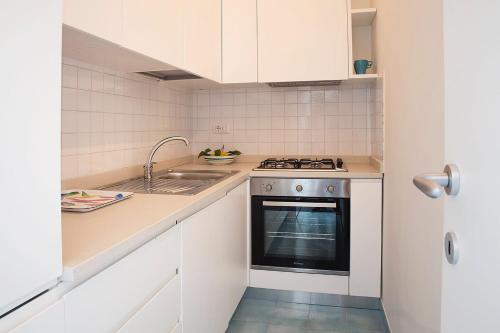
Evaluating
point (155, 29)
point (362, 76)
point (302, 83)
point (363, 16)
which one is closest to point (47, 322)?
point (155, 29)

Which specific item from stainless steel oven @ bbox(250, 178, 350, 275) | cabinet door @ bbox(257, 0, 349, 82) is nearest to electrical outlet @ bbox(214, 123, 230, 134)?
cabinet door @ bbox(257, 0, 349, 82)

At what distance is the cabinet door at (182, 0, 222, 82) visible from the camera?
196cm

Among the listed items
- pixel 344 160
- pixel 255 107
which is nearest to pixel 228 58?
pixel 255 107

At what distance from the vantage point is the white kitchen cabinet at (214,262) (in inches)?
56.0

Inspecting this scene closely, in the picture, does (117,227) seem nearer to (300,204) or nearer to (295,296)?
(300,204)

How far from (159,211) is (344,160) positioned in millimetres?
1878

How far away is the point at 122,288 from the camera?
97cm

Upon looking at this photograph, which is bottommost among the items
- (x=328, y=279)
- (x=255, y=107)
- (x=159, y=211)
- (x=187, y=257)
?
(x=328, y=279)

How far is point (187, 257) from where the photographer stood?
1400 mm

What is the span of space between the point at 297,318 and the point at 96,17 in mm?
1928

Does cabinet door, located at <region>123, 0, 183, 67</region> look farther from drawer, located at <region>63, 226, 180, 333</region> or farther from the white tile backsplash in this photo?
drawer, located at <region>63, 226, 180, 333</region>

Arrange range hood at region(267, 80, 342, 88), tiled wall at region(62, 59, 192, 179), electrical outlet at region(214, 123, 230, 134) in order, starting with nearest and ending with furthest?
tiled wall at region(62, 59, 192, 179) → range hood at region(267, 80, 342, 88) → electrical outlet at region(214, 123, 230, 134)

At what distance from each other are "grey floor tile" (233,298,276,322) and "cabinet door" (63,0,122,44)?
1.72m

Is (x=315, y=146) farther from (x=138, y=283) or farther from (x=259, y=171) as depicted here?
(x=138, y=283)
